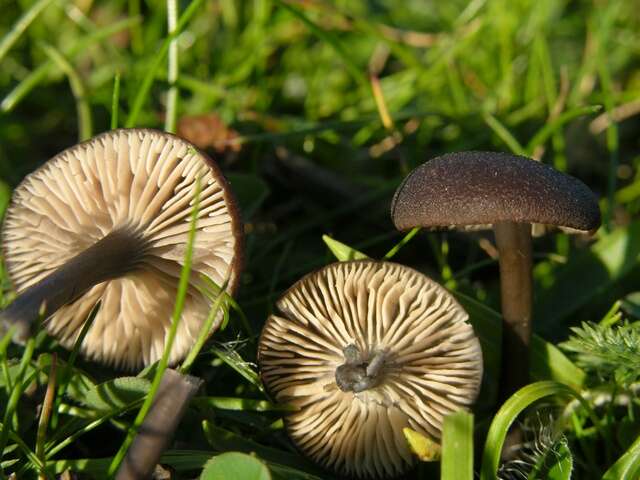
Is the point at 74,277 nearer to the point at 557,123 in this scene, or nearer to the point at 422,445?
the point at 422,445

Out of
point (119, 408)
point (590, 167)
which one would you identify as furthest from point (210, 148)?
point (590, 167)

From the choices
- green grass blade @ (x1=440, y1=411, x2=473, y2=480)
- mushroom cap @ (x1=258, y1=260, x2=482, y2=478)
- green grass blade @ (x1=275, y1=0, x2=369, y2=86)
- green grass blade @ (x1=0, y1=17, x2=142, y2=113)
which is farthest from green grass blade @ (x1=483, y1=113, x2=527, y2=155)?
green grass blade @ (x1=0, y1=17, x2=142, y2=113)

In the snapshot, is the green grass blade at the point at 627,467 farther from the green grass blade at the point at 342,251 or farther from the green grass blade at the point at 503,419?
the green grass blade at the point at 342,251

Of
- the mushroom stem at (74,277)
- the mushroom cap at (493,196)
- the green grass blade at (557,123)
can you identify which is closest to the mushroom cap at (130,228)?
the mushroom stem at (74,277)

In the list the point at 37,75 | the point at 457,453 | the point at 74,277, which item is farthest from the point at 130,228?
the point at 457,453

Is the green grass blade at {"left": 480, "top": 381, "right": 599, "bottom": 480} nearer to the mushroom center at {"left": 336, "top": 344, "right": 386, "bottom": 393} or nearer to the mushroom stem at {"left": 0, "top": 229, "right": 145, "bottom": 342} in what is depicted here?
the mushroom center at {"left": 336, "top": 344, "right": 386, "bottom": 393}

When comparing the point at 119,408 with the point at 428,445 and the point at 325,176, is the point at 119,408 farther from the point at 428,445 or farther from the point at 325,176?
the point at 325,176
